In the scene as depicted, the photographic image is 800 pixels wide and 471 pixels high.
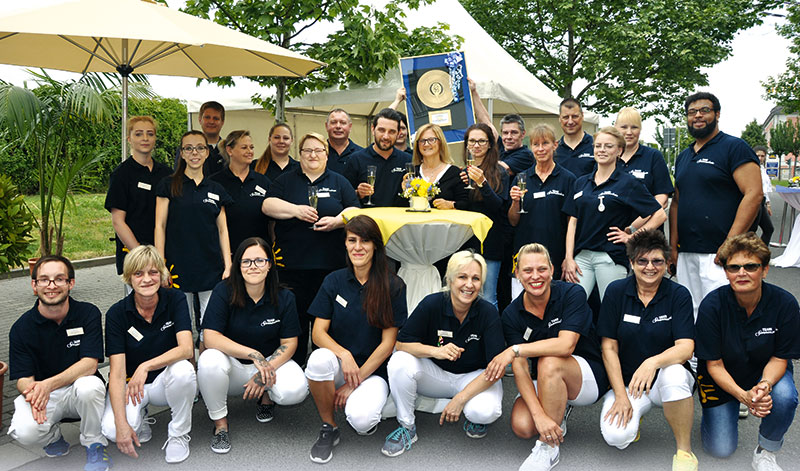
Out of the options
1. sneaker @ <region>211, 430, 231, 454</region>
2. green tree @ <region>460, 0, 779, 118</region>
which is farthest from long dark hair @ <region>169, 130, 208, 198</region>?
green tree @ <region>460, 0, 779, 118</region>

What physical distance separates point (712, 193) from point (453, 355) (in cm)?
236

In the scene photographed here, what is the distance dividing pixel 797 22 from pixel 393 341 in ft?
56.0

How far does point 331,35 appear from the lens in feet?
24.5

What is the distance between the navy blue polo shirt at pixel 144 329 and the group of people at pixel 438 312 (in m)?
0.01

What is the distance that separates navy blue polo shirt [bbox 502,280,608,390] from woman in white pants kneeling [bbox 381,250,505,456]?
12 cm

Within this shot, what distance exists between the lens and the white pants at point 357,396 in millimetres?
3510

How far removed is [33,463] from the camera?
3307mm

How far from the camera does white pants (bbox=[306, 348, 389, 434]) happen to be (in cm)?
351

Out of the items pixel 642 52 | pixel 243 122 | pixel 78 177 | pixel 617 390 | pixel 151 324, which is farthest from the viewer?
pixel 642 52

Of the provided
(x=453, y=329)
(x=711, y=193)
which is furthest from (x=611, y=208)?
(x=453, y=329)

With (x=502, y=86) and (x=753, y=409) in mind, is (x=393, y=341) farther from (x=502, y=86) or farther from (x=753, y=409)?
(x=502, y=86)

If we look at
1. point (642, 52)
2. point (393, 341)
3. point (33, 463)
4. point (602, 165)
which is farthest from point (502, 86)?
point (642, 52)

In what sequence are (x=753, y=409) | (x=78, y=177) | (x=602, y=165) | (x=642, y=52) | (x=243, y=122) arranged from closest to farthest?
1. (x=753, y=409)
2. (x=602, y=165)
3. (x=78, y=177)
4. (x=243, y=122)
5. (x=642, y=52)

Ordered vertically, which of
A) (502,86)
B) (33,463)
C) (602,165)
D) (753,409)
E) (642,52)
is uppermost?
(642,52)
